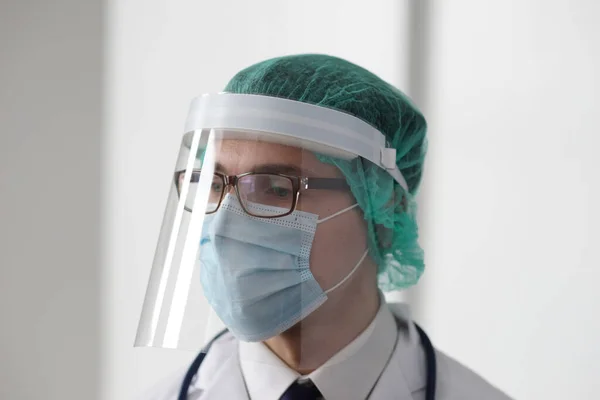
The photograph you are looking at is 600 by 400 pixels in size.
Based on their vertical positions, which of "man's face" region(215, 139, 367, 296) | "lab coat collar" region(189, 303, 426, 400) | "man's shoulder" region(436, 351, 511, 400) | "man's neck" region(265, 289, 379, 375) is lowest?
"man's shoulder" region(436, 351, 511, 400)

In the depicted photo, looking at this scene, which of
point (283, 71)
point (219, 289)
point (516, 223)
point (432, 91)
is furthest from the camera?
point (432, 91)

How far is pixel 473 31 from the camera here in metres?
1.83

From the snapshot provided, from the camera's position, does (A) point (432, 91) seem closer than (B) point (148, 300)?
No

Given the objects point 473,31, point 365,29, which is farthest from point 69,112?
point 473,31

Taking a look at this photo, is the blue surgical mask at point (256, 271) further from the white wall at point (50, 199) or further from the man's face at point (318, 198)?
the white wall at point (50, 199)

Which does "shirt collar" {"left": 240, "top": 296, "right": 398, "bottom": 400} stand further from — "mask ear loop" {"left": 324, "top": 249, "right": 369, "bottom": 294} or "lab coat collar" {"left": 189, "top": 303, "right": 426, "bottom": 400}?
"mask ear loop" {"left": 324, "top": 249, "right": 369, "bottom": 294}

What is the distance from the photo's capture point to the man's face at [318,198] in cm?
118

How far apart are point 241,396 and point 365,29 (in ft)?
3.87

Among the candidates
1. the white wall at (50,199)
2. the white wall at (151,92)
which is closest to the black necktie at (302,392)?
the white wall at (151,92)

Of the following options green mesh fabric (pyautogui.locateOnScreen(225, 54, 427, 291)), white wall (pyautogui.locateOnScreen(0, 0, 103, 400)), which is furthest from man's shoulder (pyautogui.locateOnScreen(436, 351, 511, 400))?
white wall (pyautogui.locateOnScreen(0, 0, 103, 400))

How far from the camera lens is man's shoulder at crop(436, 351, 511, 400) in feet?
4.31

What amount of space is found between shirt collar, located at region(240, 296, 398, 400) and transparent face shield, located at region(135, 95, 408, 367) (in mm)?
83

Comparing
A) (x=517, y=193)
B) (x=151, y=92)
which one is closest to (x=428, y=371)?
(x=517, y=193)

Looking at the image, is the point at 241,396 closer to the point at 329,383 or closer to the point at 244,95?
the point at 329,383
